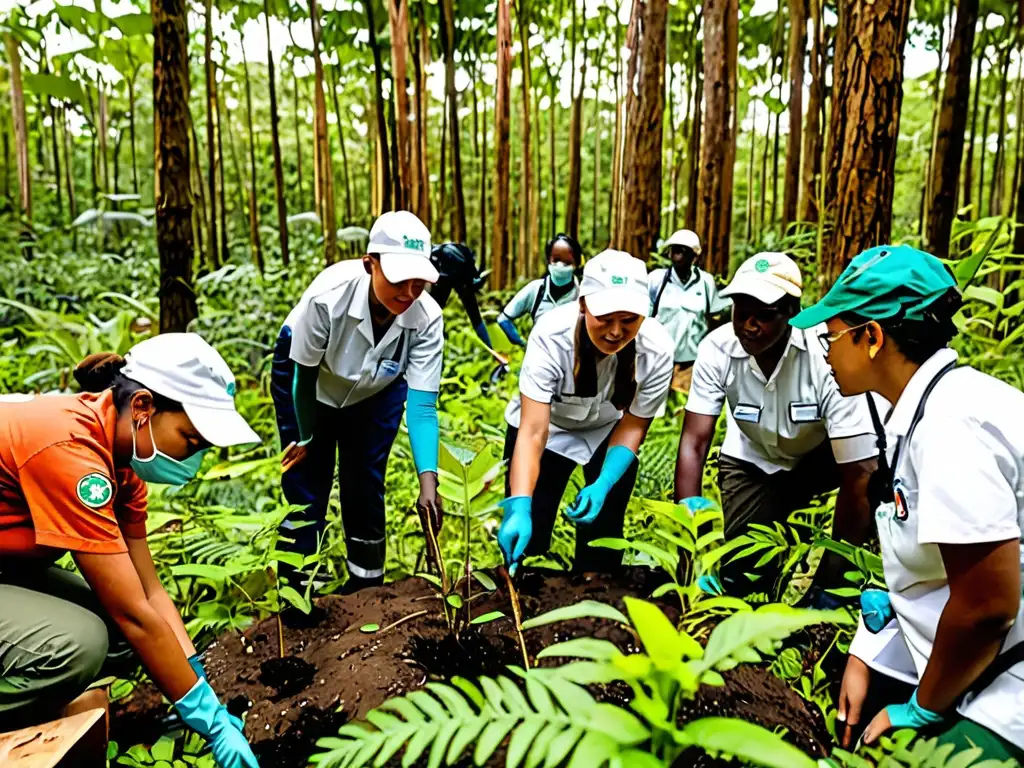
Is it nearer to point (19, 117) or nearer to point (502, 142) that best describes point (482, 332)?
point (502, 142)

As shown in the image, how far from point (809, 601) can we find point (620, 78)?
10.2 meters

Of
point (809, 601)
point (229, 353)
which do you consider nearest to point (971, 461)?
point (809, 601)

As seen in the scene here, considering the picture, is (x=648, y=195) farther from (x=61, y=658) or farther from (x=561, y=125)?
(x=561, y=125)

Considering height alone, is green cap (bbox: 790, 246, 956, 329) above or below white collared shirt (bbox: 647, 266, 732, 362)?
above

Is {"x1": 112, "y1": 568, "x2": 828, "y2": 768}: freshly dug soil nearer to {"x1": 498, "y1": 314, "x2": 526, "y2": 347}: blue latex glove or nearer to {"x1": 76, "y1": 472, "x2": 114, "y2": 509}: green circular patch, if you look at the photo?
{"x1": 76, "y1": 472, "x2": 114, "y2": 509}: green circular patch

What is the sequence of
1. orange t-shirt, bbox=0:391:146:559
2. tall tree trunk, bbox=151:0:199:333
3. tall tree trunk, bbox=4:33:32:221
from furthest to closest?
tall tree trunk, bbox=4:33:32:221, tall tree trunk, bbox=151:0:199:333, orange t-shirt, bbox=0:391:146:559

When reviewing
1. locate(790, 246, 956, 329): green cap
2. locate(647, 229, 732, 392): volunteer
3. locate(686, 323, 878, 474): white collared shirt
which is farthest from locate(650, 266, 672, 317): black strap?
locate(790, 246, 956, 329): green cap

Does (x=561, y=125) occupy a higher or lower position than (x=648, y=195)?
higher

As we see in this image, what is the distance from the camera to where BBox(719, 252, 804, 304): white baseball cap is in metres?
2.25

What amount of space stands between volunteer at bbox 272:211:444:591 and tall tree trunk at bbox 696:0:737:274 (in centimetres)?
428

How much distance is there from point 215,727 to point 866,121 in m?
3.36

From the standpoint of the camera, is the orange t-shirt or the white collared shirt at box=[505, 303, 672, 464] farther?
the white collared shirt at box=[505, 303, 672, 464]

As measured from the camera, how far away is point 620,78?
11109 mm

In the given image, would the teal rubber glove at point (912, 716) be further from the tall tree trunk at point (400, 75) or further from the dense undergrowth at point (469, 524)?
the tall tree trunk at point (400, 75)
